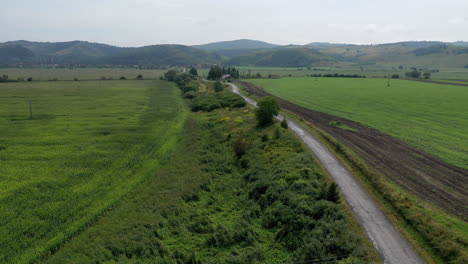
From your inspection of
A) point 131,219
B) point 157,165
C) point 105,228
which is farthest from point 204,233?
point 157,165

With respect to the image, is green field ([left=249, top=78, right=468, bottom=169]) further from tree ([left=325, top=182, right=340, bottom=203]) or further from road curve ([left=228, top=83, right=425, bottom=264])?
tree ([left=325, top=182, right=340, bottom=203])

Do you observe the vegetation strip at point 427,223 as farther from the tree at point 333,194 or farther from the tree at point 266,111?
the tree at point 266,111

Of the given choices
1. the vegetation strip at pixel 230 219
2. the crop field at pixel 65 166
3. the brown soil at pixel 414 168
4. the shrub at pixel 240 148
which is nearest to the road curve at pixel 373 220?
the vegetation strip at pixel 230 219

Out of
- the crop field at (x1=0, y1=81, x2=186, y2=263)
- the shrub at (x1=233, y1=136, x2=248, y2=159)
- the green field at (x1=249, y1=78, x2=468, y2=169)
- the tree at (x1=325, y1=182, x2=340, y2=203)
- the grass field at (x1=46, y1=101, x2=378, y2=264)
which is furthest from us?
the green field at (x1=249, y1=78, x2=468, y2=169)

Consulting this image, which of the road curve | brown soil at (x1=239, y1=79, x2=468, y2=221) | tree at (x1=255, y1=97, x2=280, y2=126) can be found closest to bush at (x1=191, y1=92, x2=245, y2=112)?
tree at (x1=255, y1=97, x2=280, y2=126)

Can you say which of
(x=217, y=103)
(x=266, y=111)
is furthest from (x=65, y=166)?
(x=217, y=103)

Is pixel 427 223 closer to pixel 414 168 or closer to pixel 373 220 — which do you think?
pixel 373 220
